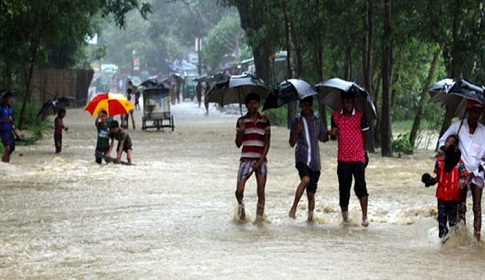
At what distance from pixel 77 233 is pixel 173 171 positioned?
25.8 ft

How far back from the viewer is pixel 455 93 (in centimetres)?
988

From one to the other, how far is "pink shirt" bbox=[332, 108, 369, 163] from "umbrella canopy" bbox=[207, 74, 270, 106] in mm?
1314

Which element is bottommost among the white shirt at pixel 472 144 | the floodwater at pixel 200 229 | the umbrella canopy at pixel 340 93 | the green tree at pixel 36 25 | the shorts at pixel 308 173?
the floodwater at pixel 200 229

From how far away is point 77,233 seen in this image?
11.2 metres

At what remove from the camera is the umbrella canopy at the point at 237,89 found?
471 inches

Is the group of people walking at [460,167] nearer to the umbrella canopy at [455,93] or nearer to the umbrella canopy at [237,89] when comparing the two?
the umbrella canopy at [455,93]

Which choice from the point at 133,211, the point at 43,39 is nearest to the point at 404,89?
the point at 43,39

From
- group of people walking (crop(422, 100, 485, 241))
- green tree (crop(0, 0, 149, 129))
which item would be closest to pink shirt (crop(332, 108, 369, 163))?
group of people walking (crop(422, 100, 485, 241))

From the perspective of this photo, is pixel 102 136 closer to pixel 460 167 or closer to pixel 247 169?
pixel 247 169

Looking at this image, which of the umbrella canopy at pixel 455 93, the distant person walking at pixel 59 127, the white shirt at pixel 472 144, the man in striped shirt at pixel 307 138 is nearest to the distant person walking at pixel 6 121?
the distant person walking at pixel 59 127

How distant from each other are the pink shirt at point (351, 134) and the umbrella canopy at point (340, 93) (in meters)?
0.24

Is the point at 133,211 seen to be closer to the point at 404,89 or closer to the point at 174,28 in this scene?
the point at 404,89

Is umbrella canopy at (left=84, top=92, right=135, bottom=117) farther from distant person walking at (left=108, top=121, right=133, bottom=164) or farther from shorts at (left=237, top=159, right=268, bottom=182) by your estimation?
shorts at (left=237, top=159, right=268, bottom=182)

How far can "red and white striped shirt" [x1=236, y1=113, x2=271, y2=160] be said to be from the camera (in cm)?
1139
